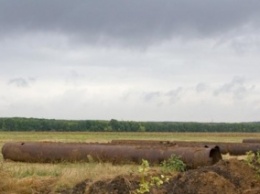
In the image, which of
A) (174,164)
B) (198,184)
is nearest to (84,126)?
(174,164)

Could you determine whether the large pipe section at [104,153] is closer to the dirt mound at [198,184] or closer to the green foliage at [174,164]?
the green foliage at [174,164]

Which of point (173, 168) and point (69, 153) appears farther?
point (69, 153)

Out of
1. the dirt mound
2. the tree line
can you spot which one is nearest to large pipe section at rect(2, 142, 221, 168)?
the dirt mound


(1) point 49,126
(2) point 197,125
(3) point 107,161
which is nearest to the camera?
(3) point 107,161

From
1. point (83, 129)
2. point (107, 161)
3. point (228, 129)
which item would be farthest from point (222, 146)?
point (228, 129)

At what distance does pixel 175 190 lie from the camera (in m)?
12.1

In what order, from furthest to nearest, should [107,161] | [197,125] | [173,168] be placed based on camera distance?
[197,125], [107,161], [173,168]

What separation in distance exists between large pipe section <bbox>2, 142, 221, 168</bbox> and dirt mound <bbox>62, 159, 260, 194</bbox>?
7.21 metres

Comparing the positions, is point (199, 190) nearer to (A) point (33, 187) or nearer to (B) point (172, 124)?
(A) point (33, 187)

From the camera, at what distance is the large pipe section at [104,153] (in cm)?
2145

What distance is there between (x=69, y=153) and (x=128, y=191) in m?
11.7

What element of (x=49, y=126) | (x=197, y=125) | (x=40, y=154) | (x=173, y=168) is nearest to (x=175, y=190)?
(x=173, y=168)

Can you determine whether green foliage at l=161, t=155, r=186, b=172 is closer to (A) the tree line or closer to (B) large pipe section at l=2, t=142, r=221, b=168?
(B) large pipe section at l=2, t=142, r=221, b=168

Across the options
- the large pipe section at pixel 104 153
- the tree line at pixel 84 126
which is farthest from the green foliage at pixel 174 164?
the tree line at pixel 84 126
